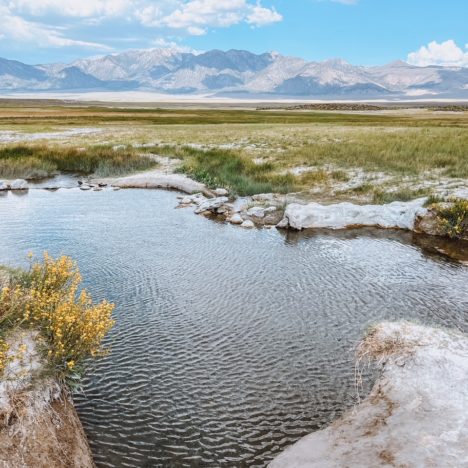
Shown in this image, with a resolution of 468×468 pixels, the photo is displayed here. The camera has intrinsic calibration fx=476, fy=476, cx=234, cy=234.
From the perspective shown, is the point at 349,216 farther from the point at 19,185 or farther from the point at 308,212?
the point at 19,185

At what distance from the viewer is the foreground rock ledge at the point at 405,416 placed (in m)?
6.61

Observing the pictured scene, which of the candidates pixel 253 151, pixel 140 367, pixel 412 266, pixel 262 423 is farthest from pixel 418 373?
pixel 253 151

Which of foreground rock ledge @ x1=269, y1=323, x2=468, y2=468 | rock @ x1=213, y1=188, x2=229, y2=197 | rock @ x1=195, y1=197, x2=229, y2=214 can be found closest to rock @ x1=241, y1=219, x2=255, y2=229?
rock @ x1=195, y1=197, x2=229, y2=214

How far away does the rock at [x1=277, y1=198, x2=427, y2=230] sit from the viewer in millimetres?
21672

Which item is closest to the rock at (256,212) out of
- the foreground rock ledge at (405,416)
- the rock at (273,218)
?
the rock at (273,218)

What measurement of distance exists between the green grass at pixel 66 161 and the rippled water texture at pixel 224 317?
1258 cm

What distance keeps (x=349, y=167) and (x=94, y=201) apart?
17.5 meters

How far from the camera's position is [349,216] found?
2236 centimetres

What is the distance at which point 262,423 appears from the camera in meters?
8.46

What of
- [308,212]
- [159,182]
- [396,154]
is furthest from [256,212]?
[396,154]

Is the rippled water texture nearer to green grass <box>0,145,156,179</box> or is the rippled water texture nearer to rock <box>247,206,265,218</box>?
rock <box>247,206,265,218</box>

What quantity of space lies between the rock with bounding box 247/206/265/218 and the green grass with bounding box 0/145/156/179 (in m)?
15.5

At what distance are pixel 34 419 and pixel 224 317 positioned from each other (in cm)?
645

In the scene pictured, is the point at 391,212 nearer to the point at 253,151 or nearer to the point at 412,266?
the point at 412,266
